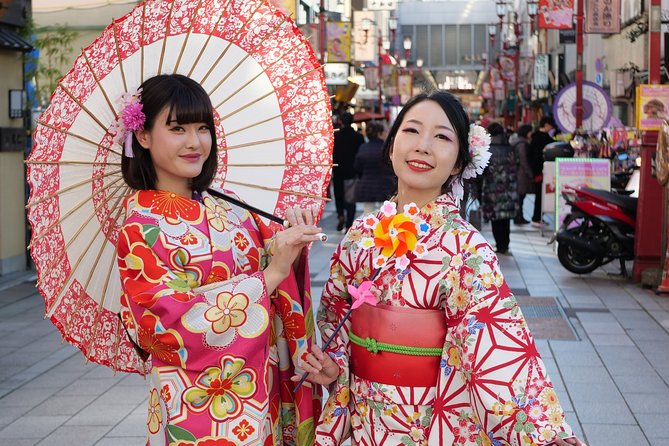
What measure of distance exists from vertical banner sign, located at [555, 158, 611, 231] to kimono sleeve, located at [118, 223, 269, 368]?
1120 cm

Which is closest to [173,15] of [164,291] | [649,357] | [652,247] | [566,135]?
[164,291]

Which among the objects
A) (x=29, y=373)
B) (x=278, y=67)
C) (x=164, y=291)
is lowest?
(x=29, y=373)

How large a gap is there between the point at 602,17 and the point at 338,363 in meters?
16.2

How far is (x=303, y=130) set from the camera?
12.3ft

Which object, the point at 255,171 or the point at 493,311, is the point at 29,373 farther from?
the point at 493,311

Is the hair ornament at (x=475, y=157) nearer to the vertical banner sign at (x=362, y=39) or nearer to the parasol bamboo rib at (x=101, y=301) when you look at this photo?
the parasol bamboo rib at (x=101, y=301)

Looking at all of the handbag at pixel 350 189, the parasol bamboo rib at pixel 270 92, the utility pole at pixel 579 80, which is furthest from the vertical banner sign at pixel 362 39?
the parasol bamboo rib at pixel 270 92

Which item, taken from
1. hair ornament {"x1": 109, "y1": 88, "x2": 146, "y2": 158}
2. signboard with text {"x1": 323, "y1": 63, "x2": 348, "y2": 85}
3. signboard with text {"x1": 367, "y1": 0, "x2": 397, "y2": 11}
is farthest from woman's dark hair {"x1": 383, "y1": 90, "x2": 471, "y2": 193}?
signboard with text {"x1": 367, "y1": 0, "x2": 397, "y2": 11}

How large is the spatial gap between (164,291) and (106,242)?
591mm

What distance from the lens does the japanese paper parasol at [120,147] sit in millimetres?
3361

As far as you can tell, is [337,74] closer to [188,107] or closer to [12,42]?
[12,42]

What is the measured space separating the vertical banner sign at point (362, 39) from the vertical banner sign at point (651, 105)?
819 inches

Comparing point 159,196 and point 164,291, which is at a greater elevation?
point 159,196

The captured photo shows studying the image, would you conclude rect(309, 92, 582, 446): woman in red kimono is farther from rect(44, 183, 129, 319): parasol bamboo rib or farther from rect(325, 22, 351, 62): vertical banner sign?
rect(325, 22, 351, 62): vertical banner sign
